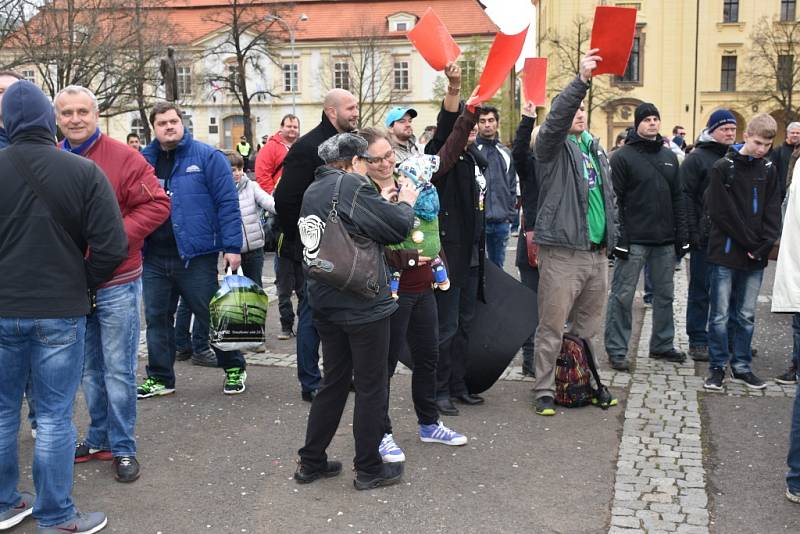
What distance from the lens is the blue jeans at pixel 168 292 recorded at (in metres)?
6.17

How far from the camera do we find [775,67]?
49281 millimetres

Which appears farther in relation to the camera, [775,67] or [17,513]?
[775,67]

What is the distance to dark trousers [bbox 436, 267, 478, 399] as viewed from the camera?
5.77 metres

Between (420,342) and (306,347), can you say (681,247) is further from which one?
(306,347)

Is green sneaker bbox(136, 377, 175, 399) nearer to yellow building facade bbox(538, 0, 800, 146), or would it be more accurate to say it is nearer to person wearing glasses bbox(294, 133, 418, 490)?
person wearing glasses bbox(294, 133, 418, 490)

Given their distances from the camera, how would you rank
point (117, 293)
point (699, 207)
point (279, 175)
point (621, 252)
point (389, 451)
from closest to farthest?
point (117, 293) → point (389, 451) → point (621, 252) → point (699, 207) → point (279, 175)

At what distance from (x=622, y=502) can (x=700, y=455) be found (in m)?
0.94

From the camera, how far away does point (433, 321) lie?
201 inches

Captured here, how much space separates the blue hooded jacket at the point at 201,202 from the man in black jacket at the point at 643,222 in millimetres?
3183

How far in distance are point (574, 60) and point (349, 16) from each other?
20410 millimetres

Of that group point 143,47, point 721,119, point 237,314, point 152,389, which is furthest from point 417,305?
point 143,47

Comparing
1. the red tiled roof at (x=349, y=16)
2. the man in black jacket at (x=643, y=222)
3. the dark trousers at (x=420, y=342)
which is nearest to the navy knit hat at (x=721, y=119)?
the man in black jacket at (x=643, y=222)

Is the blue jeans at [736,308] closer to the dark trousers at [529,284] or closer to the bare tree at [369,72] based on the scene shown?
the dark trousers at [529,284]

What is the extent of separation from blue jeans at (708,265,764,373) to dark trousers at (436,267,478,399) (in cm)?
196
